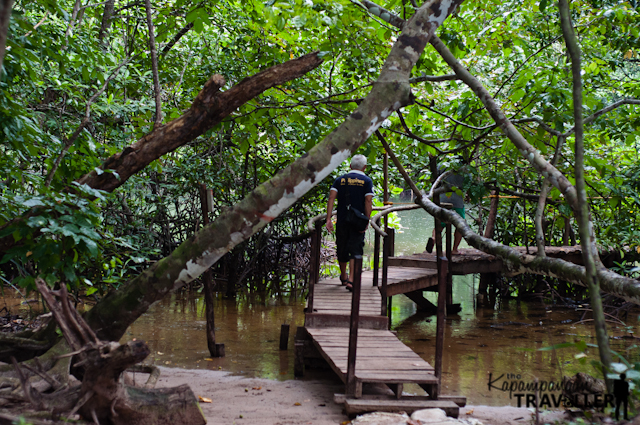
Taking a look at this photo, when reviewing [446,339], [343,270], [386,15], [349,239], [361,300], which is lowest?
[446,339]

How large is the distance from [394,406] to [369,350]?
0.80 m

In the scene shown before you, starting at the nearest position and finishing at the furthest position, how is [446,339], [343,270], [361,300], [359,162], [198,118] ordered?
[198,118], [359,162], [361,300], [343,270], [446,339]

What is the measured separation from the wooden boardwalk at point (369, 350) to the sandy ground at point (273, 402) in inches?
10.2

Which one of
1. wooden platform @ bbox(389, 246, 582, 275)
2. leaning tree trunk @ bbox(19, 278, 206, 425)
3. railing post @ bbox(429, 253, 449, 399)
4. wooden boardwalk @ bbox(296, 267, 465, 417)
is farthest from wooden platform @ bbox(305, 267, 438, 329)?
leaning tree trunk @ bbox(19, 278, 206, 425)

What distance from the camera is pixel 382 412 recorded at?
3707 mm

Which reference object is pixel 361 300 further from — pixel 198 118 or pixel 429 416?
pixel 198 118

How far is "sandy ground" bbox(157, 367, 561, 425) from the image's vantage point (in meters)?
3.72

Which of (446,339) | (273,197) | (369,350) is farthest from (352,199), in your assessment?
(273,197)

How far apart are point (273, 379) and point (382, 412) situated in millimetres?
1605

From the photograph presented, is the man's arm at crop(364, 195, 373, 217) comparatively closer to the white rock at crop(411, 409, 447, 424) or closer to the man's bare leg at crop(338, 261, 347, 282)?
the man's bare leg at crop(338, 261, 347, 282)

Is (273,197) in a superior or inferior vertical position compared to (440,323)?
superior

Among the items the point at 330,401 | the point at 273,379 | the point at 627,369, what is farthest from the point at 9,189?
the point at 627,369

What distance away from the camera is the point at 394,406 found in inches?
148

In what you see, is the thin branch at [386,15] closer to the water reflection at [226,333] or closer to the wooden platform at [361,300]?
the wooden platform at [361,300]
